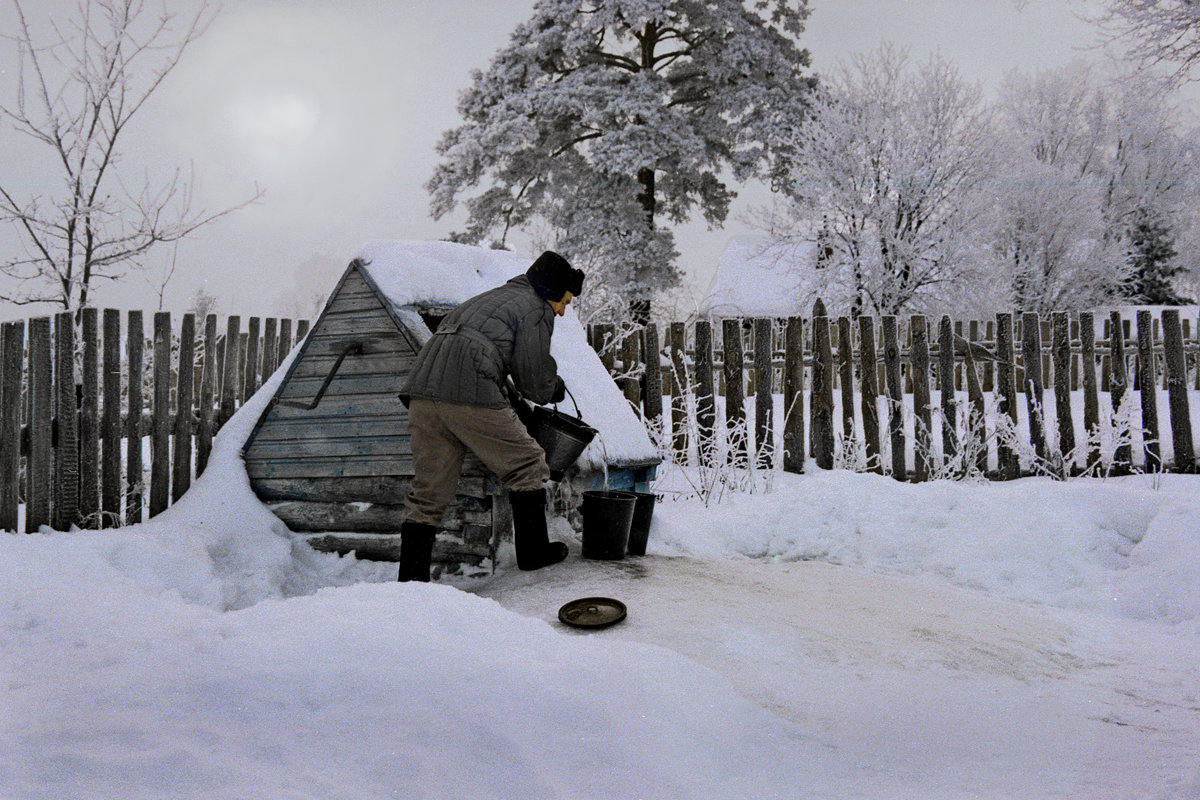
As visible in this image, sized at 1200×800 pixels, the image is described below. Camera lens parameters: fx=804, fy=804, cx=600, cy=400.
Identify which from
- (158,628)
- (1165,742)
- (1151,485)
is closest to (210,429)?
(158,628)

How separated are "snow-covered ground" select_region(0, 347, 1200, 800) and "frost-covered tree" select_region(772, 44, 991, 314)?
11.3m

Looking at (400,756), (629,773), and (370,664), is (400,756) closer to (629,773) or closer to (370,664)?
(370,664)

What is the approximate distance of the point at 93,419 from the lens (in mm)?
5113

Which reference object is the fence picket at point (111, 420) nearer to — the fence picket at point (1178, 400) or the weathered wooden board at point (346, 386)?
the weathered wooden board at point (346, 386)

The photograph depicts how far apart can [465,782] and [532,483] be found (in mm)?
2479

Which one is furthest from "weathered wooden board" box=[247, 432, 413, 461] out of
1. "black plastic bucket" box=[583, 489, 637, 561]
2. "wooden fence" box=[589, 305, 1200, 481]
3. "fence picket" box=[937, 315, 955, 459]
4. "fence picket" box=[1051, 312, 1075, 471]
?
"fence picket" box=[1051, 312, 1075, 471]

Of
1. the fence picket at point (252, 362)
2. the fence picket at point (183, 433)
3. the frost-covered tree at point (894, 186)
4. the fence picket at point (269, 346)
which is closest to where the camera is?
the fence picket at point (183, 433)

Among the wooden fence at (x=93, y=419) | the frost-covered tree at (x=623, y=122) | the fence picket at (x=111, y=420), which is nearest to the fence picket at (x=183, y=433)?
the wooden fence at (x=93, y=419)

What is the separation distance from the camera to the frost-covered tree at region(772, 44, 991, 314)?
15.3 m

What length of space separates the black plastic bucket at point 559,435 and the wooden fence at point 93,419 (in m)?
2.62

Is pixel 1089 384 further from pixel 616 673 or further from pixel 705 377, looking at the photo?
pixel 616 673

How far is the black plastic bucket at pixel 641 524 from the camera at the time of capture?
4.72 m

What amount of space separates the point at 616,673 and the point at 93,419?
170 inches

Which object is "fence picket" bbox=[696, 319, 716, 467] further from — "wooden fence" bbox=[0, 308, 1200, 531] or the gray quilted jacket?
the gray quilted jacket
